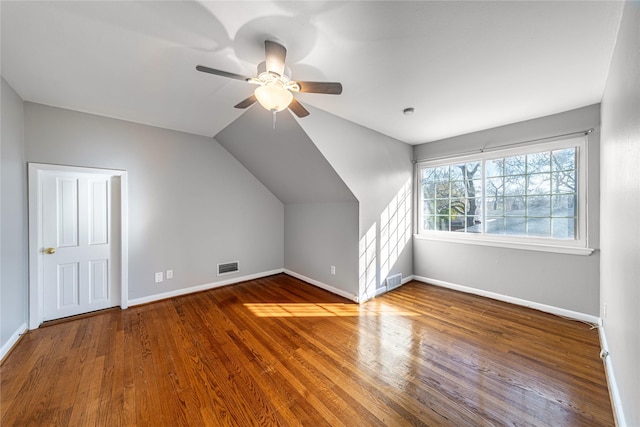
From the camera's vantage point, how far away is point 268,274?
14.5 feet

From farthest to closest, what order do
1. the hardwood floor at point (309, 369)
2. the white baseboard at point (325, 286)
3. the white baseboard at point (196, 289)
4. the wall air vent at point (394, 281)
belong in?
the wall air vent at point (394, 281), the white baseboard at point (325, 286), the white baseboard at point (196, 289), the hardwood floor at point (309, 369)

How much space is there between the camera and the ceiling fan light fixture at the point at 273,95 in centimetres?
155

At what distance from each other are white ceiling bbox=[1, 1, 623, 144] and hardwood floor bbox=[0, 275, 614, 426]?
2415mm

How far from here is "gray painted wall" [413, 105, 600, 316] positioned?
8.32ft

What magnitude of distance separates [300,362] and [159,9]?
8.63 ft

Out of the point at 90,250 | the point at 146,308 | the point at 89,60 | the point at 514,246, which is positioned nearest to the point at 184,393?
the point at 146,308

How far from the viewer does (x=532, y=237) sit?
2979mm

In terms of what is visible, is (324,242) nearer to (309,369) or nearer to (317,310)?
(317,310)

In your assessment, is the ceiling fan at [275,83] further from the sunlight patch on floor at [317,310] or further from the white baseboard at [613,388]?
the white baseboard at [613,388]

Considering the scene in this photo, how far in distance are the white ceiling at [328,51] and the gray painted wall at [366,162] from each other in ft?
1.01

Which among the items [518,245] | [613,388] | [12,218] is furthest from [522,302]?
[12,218]

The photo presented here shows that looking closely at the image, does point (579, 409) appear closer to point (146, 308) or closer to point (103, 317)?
point (146, 308)

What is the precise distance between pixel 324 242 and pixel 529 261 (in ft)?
8.89

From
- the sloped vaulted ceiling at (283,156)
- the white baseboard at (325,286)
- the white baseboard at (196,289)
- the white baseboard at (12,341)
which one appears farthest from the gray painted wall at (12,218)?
the white baseboard at (325,286)
